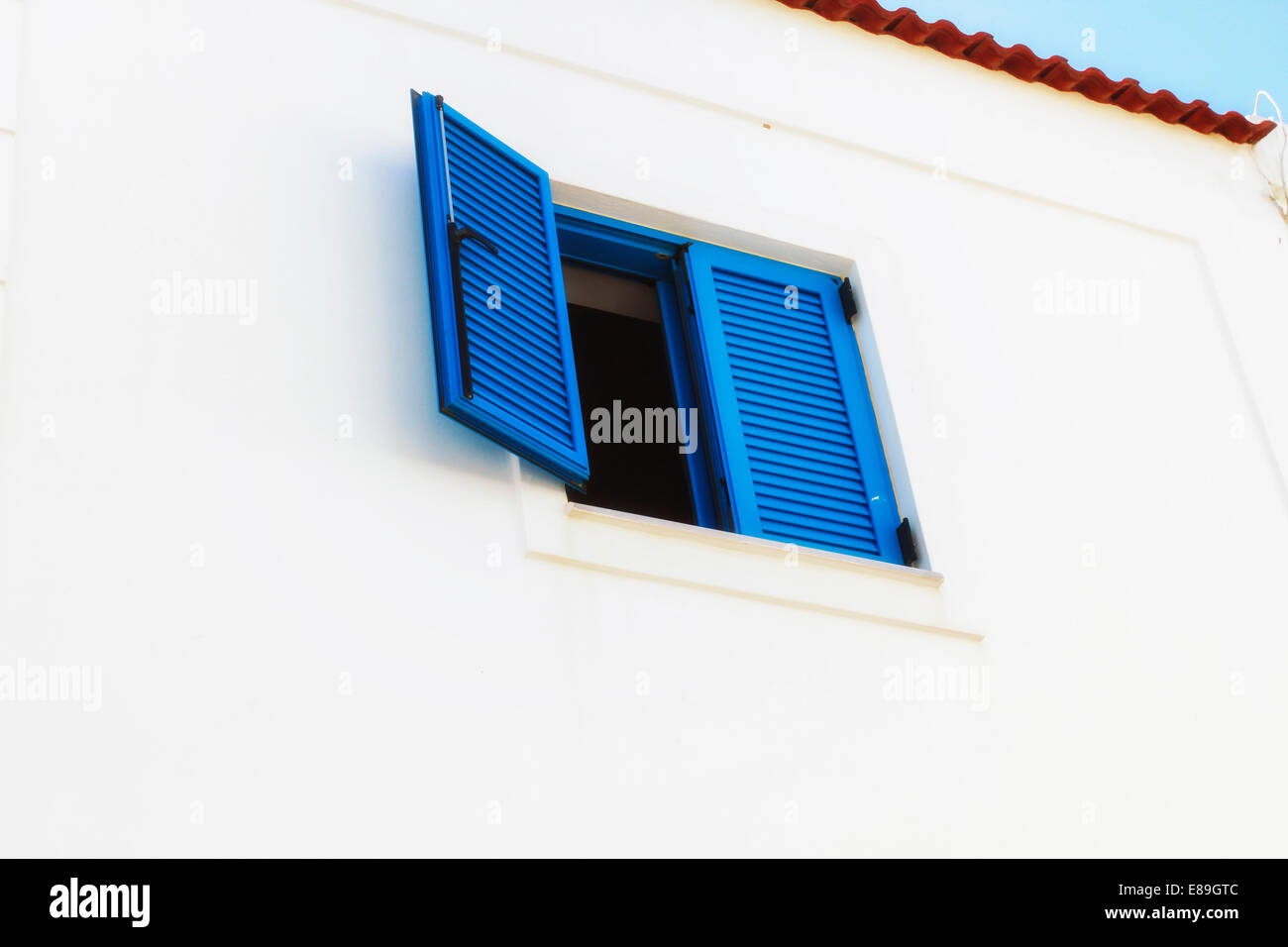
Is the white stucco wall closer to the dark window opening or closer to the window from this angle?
the window

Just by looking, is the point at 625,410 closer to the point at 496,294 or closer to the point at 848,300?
the point at 848,300

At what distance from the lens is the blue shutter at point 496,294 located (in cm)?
394

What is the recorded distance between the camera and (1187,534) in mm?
5137

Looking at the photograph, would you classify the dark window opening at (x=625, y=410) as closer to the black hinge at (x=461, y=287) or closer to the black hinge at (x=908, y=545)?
the black hinge at (x=908, y=545)

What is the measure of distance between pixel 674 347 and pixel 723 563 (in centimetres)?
114

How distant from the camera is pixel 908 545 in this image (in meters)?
4.67

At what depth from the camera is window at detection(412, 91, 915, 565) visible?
409 centimetres


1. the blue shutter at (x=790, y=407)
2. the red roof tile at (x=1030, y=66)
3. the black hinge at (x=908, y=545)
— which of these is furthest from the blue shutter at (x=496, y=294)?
the red roof tile at (x=1030, y=66)

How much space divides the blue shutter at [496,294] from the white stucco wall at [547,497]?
185mm

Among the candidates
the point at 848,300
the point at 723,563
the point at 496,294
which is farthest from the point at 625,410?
the point at 723,563

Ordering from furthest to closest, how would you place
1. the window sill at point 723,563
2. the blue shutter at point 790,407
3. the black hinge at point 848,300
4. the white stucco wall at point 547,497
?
the black hinge at point 848,300
the blue shutter at point 790,407
the window sill at point 723,563
the white stucco wall at point 547,497

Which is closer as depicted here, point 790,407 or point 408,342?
point 408,342

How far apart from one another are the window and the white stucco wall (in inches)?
6.3
